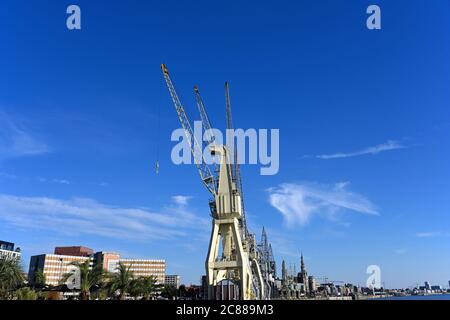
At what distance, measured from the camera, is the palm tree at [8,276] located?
56059mm

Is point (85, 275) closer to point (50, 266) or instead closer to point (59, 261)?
point (50, 266)

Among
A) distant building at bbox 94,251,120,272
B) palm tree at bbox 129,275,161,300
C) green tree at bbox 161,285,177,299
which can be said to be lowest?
green tree at bbox 161,285,177,299

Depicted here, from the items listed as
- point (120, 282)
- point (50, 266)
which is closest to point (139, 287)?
point (120, 282)

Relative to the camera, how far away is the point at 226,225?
68.2 meters

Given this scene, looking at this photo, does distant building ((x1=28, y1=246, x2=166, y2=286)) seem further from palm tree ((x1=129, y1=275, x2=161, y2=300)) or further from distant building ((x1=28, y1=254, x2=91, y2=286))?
palm tree ((x1=129, y1=275, x2=161, y2=300))

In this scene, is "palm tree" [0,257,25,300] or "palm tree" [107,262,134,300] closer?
"palm tree" [0,257,25,300]

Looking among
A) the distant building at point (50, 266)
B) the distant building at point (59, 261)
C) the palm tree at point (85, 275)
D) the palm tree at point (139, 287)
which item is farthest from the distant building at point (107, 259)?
the palm tree at point (85, 275)

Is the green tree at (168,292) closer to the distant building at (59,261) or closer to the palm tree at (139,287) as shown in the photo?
the distant building at (59,261)

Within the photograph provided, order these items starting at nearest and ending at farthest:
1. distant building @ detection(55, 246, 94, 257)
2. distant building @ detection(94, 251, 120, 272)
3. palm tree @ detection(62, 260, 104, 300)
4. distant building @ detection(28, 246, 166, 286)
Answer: palm tree @ detection(62, 260, 104, 300), distant building @ detection(28, 246, 166, 286), distant building @ detection(94, 251, 120, 272), distant building @ detection(55, 246, 94, 257)

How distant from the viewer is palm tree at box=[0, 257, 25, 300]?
2207 inches

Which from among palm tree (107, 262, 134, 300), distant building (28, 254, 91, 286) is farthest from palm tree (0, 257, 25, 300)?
distant building (28, 254, 91, 286)

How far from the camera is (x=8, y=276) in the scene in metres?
56.6
